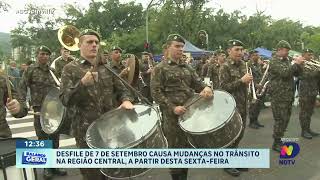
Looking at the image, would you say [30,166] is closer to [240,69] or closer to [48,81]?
[48,81]

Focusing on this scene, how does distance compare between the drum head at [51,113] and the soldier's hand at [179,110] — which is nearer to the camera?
the soldier's hand at [179,110]

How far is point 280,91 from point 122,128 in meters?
4.51

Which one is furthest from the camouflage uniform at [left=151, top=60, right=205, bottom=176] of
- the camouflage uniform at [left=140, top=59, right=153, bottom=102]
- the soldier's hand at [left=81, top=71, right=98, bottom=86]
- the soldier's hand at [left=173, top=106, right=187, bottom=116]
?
the camouflage uniform at [left=140, top=59, right=153, bottom=102]

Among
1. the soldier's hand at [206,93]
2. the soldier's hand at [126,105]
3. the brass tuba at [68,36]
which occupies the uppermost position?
the brass tuba at [68,36]

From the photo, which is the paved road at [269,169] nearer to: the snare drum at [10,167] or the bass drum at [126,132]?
the bass drum at [126,132]

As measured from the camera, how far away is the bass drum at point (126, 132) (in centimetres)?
389

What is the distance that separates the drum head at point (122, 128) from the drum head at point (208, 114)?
78 centimetres

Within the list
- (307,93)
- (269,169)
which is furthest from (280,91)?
(307,93)

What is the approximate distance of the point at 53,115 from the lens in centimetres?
631

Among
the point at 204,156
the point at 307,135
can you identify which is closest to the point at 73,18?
the point at 307,135

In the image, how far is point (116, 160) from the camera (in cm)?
383

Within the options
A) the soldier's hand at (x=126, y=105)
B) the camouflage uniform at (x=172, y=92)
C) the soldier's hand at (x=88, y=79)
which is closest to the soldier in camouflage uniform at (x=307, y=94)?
the camouflage uniform at (x=172, y=92)

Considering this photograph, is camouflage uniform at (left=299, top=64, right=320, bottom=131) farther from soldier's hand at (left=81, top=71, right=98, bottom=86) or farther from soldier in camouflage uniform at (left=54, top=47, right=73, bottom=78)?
soldier's hand at (left=81, top=71, right=98, bottom=86)

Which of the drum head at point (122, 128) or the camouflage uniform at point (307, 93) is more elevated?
the drum head at point (122, 128)
